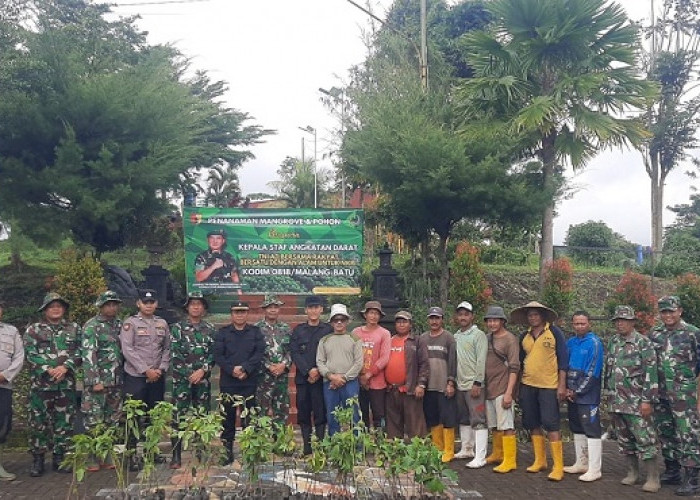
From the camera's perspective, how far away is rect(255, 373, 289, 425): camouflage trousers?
21.7 ft

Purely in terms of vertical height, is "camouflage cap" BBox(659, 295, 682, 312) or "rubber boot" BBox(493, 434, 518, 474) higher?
"camouflage cap" BBox(659, 295, 682, 312)

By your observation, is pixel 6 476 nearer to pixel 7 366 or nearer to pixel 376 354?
pixel 7 366

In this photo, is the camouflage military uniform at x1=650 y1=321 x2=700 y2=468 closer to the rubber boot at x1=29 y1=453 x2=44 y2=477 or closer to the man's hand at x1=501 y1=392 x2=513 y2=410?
the man's hand at x1=501 y1=392 x2=513 y2=410

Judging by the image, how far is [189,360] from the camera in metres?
6.34

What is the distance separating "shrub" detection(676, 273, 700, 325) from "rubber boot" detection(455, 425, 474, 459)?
5329mm

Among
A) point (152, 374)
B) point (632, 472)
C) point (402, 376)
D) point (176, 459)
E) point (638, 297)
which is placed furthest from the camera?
point (638, 297)

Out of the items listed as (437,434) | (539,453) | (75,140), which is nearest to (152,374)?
(437,434)

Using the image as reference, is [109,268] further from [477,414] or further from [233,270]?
[477,414]

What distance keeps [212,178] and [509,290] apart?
58.6ft

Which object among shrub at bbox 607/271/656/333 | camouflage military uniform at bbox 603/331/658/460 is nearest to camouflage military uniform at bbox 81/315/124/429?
camouflage military uniform at bbox 603/331/658/460

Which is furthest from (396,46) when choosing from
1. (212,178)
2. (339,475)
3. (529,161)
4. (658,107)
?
(339,475)

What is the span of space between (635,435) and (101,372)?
4.85 meters

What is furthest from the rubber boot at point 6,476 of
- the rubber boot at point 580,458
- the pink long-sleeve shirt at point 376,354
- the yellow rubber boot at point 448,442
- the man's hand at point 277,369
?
the rubber boot at point 580,458

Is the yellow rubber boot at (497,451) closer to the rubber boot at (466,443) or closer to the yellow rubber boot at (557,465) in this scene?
the rubber boot at (466,443)
